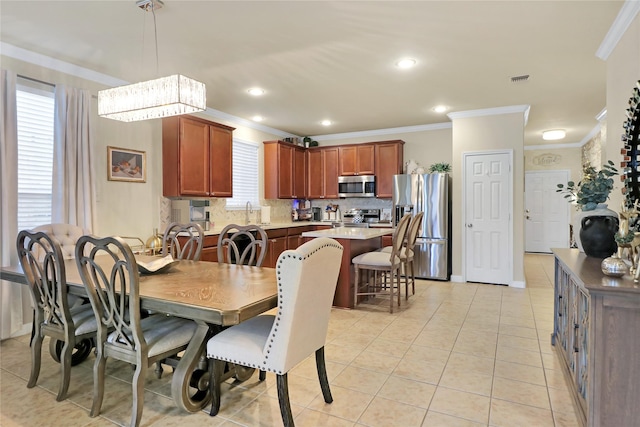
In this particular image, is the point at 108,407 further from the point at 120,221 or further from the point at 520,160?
the point at 520,160

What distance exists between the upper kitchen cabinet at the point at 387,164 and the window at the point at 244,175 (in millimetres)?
2138

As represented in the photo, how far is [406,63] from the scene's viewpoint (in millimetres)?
3607

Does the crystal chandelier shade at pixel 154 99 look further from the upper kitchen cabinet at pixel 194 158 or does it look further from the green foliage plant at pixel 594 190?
the green foliage plant at pixel 594 190

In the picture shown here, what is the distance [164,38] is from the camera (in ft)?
9.98

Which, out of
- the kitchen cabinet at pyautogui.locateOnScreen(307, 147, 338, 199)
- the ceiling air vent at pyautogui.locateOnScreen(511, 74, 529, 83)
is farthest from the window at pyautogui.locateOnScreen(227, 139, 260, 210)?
the ceiling air vent at pyautogui.locateOnScreen(511, 74, 529, 83)

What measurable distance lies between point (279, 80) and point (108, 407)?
337 centimetres

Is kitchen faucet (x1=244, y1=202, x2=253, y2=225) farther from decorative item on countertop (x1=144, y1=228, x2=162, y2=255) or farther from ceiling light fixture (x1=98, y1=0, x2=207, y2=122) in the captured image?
ceiling light fixture (x1=98, y1=0, x2=207, y2=122)

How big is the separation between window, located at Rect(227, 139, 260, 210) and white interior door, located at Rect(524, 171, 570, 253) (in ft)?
20.5

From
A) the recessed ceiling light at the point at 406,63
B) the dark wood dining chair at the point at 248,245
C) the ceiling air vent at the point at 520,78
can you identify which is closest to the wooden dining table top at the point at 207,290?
the dark wood dining chair at the point at 248,245

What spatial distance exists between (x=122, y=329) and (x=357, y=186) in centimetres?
508

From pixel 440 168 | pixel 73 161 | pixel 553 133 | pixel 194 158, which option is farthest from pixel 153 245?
pixel 553 133

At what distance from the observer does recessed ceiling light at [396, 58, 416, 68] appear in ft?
11.6

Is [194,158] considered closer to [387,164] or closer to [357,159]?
[357,159]

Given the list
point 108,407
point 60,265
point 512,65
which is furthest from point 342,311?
point 512,65
